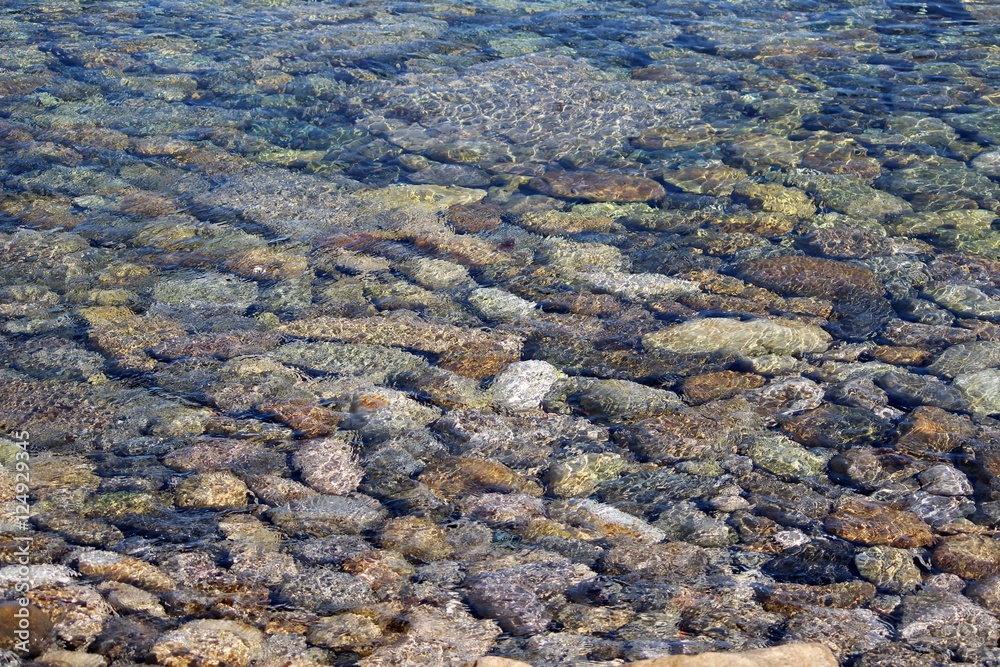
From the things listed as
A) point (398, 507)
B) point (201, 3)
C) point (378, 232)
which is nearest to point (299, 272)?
point (378, 232)

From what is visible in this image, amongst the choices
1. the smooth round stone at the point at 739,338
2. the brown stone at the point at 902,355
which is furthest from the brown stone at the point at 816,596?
the brown stone at the point at 902,355

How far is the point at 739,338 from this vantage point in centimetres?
500

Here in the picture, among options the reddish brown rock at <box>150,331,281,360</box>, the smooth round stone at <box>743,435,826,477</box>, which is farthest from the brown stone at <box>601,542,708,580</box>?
the reddish brown rock at <box>150,331,281,360</box>

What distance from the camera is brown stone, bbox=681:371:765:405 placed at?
458 centimetres

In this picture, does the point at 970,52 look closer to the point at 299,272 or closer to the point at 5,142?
the point at 299,272

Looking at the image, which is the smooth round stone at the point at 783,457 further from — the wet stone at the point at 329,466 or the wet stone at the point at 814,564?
the wet stone at the point at 329,466

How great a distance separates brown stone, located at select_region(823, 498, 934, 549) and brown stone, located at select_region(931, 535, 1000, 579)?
7 centimetres

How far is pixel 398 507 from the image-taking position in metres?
3.75

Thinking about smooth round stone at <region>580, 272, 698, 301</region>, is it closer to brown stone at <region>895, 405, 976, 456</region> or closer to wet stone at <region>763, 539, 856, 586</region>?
brown stone at <region>895, 405, 976, 456</region>

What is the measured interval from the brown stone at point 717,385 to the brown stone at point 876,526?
0.92m

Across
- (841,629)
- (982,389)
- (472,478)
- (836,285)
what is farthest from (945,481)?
(472,478)

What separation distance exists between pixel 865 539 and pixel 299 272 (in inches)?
141

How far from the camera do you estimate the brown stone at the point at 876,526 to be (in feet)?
11.9

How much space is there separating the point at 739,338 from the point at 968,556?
1.76 meters
